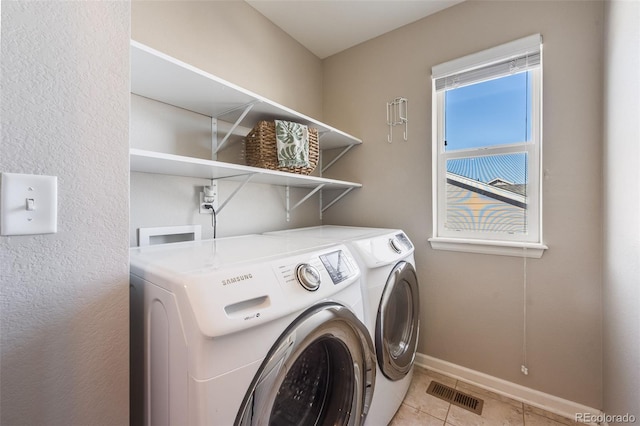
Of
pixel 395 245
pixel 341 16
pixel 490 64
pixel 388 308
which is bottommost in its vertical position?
pixel 388 308

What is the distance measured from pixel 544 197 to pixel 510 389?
1167 millimetres

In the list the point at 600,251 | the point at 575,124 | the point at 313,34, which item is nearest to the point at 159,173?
the point at 313,34

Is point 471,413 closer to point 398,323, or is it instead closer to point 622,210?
point 398,323

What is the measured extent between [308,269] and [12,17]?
33.8 inches

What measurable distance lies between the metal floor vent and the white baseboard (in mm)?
137

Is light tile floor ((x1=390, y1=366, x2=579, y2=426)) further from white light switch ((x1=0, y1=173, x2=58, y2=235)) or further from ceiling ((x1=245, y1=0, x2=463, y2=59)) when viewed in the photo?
ceiling ((x1=245, y1=0, x2=463, y2=59))

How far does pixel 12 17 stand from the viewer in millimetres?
511

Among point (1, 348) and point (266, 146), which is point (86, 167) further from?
point (266, 146)

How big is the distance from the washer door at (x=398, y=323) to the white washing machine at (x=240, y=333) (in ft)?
0.80

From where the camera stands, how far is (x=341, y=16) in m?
1.92

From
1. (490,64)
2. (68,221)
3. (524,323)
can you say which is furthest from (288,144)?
(524,323)

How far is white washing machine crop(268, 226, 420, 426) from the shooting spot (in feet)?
3.99

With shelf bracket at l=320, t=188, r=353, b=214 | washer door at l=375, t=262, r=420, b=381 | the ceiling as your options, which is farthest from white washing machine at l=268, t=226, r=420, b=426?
the ceiling

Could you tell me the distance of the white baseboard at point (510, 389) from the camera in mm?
1493
